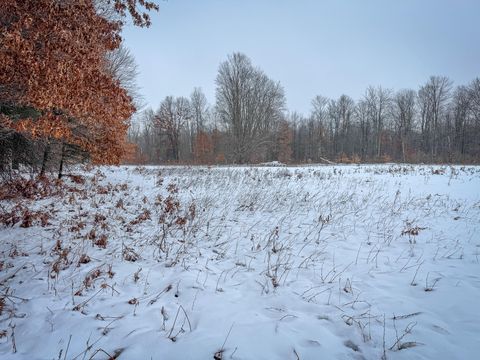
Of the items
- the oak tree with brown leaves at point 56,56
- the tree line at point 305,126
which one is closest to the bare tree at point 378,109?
the tree line at point 305,126

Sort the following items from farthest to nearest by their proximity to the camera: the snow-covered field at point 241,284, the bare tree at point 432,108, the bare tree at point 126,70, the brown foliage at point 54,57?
the bare tree at point 432,108
the bare tree at point 126,70
the brown foliage at point 54,57
the snow-covered field at point 241,284

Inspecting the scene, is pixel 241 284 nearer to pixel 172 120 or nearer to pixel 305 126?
pixel 172 120

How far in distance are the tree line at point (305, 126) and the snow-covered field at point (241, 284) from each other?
26449 millimetres

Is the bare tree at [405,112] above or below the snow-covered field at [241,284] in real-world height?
above

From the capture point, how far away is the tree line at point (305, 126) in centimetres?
3297

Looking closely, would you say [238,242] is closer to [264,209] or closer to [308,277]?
[308,277]

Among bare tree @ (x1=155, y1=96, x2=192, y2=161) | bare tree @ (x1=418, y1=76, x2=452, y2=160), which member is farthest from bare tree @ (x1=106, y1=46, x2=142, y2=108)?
bare tree @ (x1=418, y1=76, x2=452, y2=160)

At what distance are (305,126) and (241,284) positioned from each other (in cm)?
6208

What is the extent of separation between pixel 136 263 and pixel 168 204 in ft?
9.14

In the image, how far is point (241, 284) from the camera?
3680 millimetres

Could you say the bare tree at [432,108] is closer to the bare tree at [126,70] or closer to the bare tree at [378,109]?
the bare tree at [378,109]

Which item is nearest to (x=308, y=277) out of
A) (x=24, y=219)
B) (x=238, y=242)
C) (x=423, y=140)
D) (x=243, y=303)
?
(x=243, y=303)

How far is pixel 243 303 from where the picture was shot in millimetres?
3215

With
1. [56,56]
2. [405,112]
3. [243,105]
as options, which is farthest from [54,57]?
[405,112]
